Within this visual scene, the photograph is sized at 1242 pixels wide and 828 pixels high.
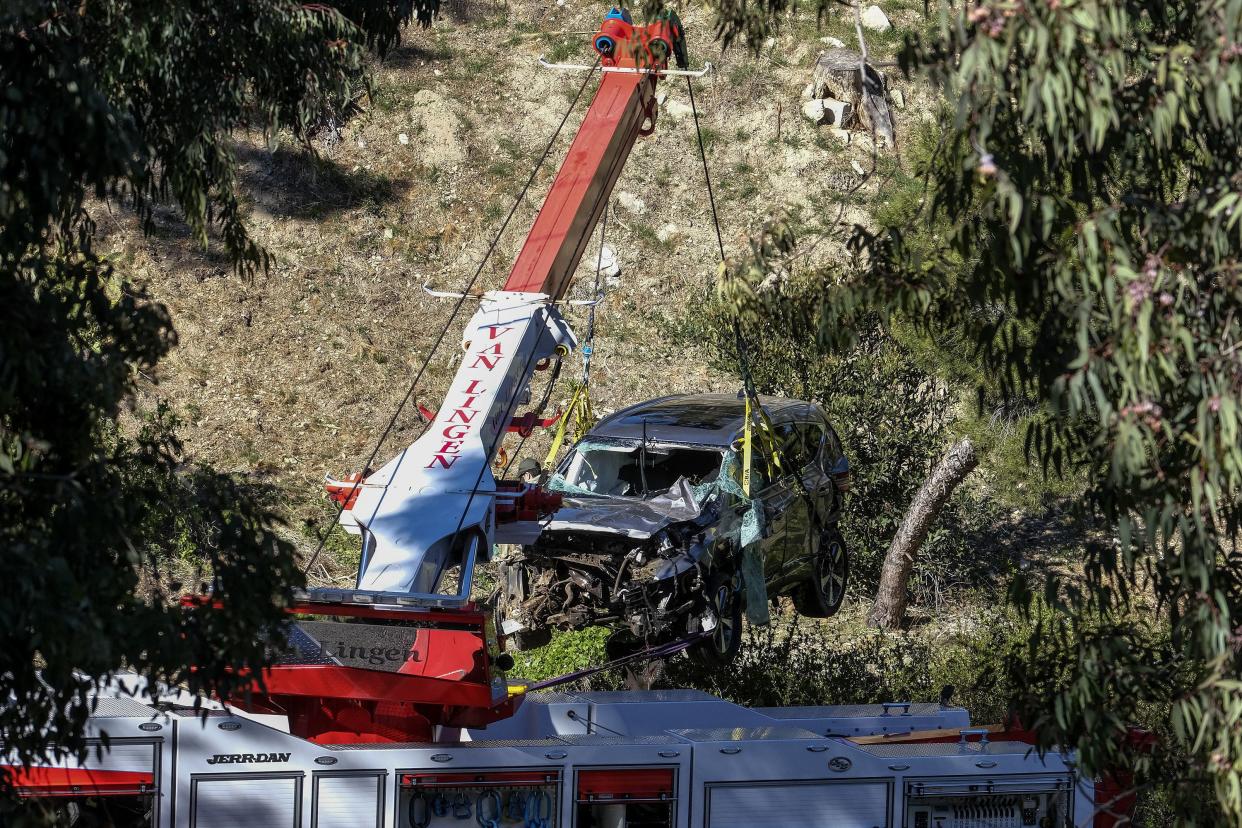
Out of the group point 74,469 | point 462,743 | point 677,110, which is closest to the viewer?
point 74,469

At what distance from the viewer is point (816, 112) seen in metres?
28.0

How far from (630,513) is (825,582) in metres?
3.35

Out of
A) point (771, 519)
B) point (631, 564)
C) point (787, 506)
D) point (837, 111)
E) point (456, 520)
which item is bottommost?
point (456, 520)

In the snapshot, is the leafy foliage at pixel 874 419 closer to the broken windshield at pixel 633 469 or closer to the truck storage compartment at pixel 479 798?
the broken windshield at pixel 633 469

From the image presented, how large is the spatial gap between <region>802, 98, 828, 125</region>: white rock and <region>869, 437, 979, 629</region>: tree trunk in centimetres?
1188

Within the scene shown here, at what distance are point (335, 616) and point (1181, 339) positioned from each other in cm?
473

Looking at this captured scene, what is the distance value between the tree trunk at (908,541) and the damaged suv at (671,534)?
3986 millimetres

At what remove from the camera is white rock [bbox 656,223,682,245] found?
2614 cm

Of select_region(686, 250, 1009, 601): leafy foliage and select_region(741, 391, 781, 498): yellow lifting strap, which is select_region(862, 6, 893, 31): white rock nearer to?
select_region(686, 250, 1009, 601): leafy foliage

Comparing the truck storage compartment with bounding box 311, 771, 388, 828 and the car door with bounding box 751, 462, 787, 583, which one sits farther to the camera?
the car door with bounding box 751, 462, 787, 583

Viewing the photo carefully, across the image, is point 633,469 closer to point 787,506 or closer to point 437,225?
point 787,506

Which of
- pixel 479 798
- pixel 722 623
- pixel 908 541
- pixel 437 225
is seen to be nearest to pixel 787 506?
pixel 722 623

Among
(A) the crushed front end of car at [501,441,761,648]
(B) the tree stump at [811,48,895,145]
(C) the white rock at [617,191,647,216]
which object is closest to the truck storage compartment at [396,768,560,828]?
(A) the crushed front end of car at [501,441,761,648]

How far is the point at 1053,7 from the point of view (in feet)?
16.0
